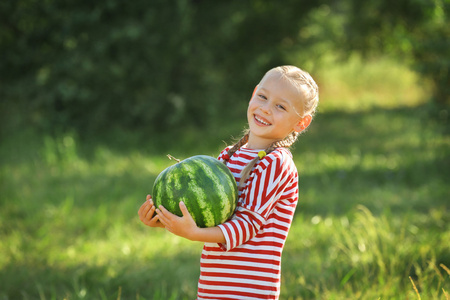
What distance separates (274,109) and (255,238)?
620 millimetres

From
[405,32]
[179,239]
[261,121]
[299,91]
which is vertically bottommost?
[261,121]

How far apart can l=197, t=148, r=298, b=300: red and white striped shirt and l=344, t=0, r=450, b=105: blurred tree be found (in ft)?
21.3

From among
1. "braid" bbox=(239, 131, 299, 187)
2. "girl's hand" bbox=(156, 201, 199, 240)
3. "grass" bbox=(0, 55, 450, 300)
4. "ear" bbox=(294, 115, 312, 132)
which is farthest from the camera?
"grass" bbox=(0, 55, 450, 300)

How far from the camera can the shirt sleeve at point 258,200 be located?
8.04ft

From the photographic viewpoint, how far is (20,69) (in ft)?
35.5

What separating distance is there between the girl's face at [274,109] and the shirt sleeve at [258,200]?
0.15 metres

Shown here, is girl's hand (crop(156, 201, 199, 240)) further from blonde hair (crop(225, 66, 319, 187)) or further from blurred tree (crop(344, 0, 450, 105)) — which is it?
blurred tree (crop(344, 0, 450, 105))

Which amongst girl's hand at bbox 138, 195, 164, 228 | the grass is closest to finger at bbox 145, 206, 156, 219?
girl's hand at bbox 138, 195, 164, 228

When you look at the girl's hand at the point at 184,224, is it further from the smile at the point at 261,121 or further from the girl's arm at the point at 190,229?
the smile at the point at 261,121

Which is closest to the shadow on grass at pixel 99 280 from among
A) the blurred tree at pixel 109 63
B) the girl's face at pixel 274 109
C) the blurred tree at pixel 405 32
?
the girl's face at pixel 274 109

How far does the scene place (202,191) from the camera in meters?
2.44

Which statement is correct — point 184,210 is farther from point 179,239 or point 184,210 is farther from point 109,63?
point 109,63

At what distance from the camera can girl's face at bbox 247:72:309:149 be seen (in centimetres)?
261

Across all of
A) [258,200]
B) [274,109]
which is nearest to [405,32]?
[274,109]
